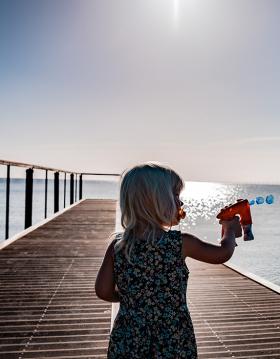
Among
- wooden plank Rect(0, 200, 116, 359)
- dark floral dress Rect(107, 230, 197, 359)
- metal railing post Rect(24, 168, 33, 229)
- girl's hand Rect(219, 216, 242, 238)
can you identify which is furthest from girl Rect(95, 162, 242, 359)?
metal railing post Rect(24, 168, 33, 229)

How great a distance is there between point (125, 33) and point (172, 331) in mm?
10646

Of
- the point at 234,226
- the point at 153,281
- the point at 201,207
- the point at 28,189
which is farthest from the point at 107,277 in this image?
the point at 201,207

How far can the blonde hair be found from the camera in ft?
4.66

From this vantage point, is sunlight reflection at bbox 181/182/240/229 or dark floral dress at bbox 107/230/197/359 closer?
dark floral dress at bbox 107/230/197/359

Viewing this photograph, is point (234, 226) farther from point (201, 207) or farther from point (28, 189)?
point (201, 207)

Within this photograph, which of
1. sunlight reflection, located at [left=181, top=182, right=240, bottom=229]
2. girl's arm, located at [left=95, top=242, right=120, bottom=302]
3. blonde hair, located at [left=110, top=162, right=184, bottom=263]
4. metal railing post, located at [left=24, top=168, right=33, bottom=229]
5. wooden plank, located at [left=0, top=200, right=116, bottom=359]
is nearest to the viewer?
blonde hair, located at [left=110, top=162, right=184, bottom=263]

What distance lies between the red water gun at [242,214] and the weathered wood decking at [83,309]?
1230mm

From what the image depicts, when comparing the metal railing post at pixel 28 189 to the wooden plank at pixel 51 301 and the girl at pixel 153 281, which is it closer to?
the wooden plank at pixel 51 301

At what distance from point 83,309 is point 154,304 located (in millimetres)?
1773

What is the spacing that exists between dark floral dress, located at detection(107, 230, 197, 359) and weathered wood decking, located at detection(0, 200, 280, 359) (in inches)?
41.1

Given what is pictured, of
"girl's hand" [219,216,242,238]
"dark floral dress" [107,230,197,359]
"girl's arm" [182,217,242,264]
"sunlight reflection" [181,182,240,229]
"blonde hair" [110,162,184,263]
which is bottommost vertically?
"sunlight reflection" [181,182,240,229]

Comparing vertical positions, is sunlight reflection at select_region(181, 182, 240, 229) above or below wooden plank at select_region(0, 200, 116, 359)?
below

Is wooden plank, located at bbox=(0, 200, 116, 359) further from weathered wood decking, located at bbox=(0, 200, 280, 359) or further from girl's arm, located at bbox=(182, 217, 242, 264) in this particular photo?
girl's arm, located at bbox=(182, 217, 242, 264)

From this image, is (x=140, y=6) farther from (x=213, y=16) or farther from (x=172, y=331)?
(x=172, y=331)
